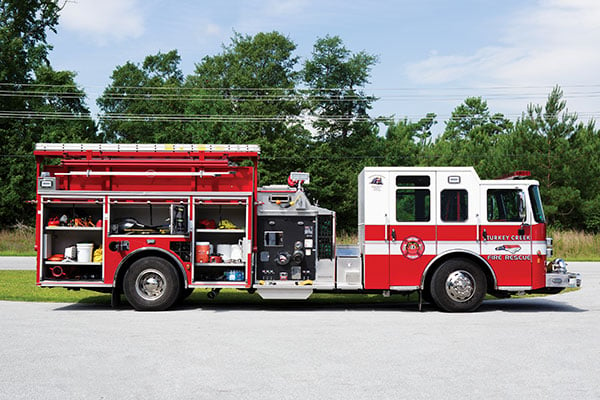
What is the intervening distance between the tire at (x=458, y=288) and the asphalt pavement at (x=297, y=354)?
292mm

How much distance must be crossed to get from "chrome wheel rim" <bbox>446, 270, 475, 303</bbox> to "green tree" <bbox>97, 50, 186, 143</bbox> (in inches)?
1577

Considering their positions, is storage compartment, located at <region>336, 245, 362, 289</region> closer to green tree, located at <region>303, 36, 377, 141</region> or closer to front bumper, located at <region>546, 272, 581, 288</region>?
front bumper, located at <region>546, 272, 581, 288</region>

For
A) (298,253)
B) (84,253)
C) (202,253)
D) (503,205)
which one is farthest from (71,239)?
(503,205)

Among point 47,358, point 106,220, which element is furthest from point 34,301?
point 47,358

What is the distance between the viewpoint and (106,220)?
1227cm

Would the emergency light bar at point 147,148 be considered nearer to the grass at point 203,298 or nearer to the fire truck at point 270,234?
the fire truck at point 270,234

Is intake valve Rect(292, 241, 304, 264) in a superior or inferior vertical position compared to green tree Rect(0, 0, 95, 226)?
inferior

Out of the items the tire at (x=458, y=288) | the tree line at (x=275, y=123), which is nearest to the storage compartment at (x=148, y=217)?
the tire at (x=458, y=288)

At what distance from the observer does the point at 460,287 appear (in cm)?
1190

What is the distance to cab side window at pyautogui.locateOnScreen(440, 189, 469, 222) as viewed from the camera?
12127 mm

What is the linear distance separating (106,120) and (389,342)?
5687 cm

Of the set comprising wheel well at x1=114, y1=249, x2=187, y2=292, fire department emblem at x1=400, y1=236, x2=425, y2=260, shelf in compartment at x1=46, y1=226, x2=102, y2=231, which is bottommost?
wheel well at x1=114, y1=249, x2=187, y2=292

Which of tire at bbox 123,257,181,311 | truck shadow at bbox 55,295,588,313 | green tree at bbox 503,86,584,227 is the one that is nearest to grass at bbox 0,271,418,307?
truck shadow at bbox 55,295,588,313

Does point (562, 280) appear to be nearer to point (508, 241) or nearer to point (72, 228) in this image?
point (508, 241)
